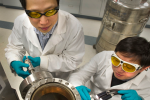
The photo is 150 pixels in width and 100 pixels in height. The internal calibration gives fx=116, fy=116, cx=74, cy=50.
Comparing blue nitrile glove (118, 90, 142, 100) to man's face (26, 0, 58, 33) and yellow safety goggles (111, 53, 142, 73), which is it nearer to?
yellow safety goggles (111, 53, 142, 73)

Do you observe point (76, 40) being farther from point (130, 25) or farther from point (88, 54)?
point (88, 54)

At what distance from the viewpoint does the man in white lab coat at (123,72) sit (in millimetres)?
781

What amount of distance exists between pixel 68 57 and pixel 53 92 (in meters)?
0.54

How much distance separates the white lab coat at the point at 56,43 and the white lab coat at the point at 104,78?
0.46 ft

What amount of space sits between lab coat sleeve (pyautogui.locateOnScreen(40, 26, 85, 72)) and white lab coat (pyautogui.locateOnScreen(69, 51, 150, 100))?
0.14 meters

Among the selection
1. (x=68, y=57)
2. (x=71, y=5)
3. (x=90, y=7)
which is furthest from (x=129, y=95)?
(x=71, y=5)

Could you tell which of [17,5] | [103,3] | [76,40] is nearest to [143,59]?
[76,40]

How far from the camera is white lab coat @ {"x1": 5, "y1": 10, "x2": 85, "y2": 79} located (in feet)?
3.20

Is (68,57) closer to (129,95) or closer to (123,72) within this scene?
(123,72)

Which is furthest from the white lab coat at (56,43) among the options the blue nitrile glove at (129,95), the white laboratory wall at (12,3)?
the white laboratory wall at (12,3)

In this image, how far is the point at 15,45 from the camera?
107cm

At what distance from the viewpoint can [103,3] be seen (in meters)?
3.19

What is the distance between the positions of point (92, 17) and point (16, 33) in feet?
9.08

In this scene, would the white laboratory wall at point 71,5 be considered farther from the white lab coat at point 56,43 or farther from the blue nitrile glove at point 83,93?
the blue nitrile glove at point 83,93
